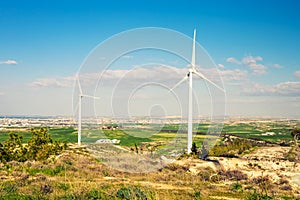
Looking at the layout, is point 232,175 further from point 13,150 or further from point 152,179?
point 13,150

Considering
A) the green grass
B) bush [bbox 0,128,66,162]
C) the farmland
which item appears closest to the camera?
the farmland

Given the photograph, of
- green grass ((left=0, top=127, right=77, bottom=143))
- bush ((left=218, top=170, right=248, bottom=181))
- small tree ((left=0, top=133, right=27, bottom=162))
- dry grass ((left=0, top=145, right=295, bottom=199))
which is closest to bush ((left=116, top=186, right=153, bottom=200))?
dry grass ((left=0, top=145, right=295, bottom=199))

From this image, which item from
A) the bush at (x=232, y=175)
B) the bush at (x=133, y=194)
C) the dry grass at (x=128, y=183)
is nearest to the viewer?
the bush at (x=133, y=194)

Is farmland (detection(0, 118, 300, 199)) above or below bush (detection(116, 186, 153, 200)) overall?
below

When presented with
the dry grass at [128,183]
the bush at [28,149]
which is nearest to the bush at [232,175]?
the dry grass at [128,183]

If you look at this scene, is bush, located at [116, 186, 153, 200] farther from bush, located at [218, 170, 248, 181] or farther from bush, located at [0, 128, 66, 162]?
bush, located at [0, 128, 66, 162]

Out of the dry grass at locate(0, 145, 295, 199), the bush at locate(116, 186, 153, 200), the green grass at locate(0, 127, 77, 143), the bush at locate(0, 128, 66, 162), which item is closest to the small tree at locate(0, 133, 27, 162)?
the bush at locate(0, 128, 66, 162)

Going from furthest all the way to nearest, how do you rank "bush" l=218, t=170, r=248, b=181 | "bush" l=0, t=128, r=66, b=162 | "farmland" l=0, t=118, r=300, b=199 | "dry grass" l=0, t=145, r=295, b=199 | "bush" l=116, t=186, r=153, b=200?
"bush" l=0, t=128, r=66, b=162 → "bush" l=218, t=170, r=248, b=181 → "farmland" l=0, t=118, r=300, b=199 → "dry grass" l=0, t=145, r=295, b=199 → "bush" l=116, t=186, r=153, b=200

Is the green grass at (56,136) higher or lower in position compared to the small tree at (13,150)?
lower

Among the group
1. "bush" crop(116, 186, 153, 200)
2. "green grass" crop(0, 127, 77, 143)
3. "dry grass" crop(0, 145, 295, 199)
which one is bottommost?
"green grass" crop(0, 127, 77, 143)

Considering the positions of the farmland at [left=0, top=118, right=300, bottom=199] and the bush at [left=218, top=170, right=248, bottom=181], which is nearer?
the farmland at [left=0, top=118, right=300, bottom=199]

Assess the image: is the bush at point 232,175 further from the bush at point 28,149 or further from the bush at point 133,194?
the bush at point 28,149

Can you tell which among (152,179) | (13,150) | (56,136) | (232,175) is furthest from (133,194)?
(56,136)

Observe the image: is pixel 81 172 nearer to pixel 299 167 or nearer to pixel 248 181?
pixel 248 181
